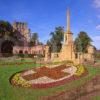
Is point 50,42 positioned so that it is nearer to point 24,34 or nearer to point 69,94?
point 24,34

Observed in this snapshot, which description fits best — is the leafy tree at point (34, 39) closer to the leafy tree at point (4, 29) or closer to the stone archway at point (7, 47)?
the leafy tree at point (4, 29)

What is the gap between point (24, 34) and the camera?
85.8 m

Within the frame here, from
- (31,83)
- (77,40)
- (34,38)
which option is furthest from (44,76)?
(34,38)

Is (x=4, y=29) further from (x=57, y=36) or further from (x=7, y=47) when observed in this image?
(x=57, y=36)

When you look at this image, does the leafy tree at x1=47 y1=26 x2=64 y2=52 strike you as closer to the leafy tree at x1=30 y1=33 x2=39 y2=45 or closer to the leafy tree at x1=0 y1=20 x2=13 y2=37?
the leafy tree at x1=0 y1=20 x2=13 y2=37

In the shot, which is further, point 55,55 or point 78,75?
point 55,55

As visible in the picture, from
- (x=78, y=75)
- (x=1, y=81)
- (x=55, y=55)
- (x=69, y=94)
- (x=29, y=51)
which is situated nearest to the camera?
(x=69, y=94)

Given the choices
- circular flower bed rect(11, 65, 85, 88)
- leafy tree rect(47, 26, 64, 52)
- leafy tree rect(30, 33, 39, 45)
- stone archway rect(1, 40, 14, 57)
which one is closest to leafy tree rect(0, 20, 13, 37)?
stone archway rect(1, 40, 14, 57)

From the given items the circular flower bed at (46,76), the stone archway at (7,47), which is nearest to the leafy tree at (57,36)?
the stone archway at (7,47)

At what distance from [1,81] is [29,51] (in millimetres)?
50409

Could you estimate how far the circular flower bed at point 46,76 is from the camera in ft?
52.3

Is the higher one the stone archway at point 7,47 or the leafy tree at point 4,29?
the leafy tree at point 4,29

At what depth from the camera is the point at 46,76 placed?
18.5 meters

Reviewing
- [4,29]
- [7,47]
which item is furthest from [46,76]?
[4,29]
